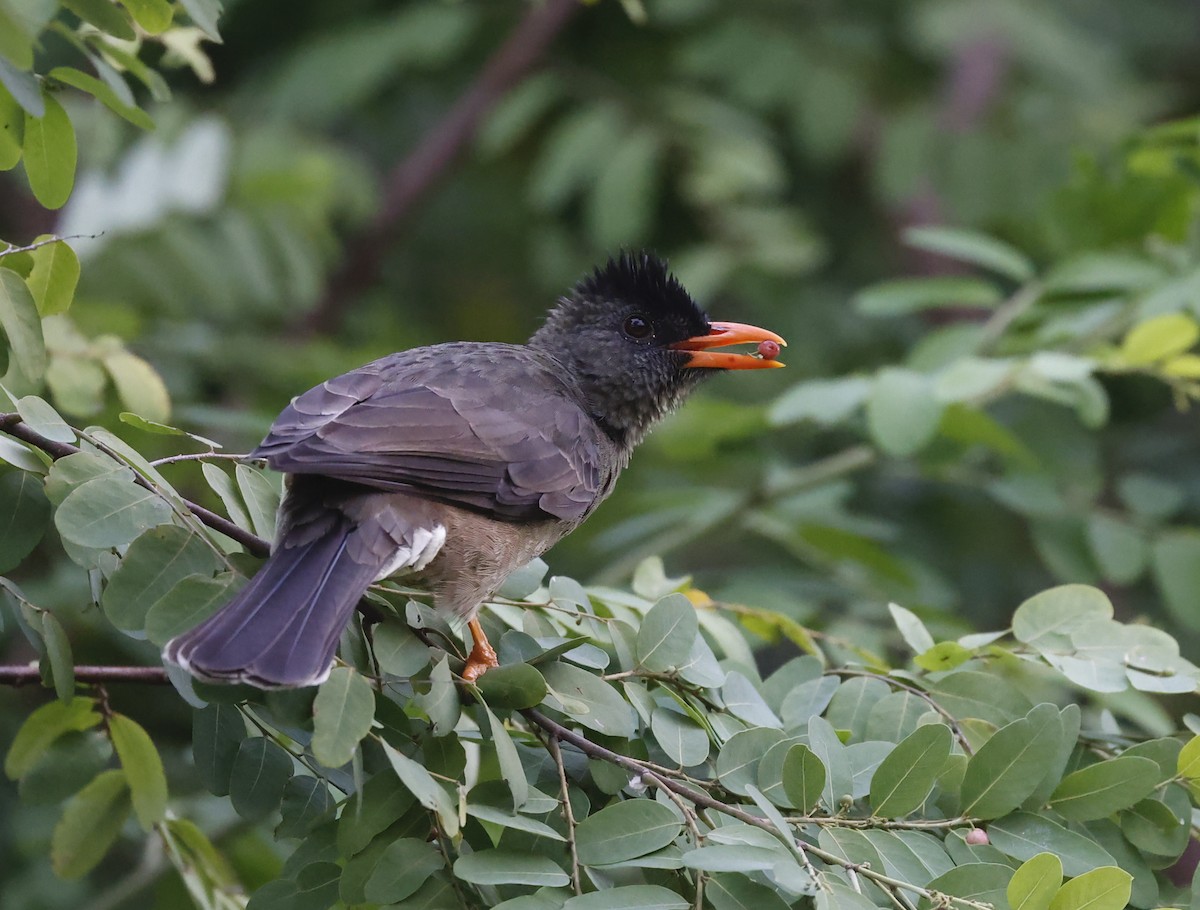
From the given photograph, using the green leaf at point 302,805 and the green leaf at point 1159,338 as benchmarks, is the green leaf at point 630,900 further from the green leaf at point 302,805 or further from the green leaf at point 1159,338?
the green leaf at point 1159,338

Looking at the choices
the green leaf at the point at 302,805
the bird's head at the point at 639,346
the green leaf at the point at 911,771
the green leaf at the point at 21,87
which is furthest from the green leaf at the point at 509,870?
the bird's head at the point at 639,346

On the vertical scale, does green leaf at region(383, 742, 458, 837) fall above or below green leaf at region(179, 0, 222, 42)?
below

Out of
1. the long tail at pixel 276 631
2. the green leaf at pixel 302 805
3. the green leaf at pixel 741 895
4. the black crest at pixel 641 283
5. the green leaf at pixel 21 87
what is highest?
the green leaf at pixel 21 87

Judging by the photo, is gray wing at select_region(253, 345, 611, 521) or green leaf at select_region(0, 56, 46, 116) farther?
gray wing at select_region(253, 345, 611, 521)

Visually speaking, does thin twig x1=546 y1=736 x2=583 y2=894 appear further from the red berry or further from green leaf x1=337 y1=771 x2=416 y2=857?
the red berry

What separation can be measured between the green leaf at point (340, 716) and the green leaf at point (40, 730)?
765mm

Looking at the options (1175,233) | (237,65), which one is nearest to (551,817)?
(1175,233)

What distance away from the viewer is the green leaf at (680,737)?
232cm

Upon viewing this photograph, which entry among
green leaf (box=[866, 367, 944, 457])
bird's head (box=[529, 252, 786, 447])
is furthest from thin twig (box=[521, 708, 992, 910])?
green leaf (box=[866, 367, 944, 457])

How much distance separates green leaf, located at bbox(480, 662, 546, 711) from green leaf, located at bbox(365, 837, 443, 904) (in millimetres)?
275

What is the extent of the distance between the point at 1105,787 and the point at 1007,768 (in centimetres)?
24

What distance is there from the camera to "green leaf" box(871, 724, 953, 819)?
7.21 feet

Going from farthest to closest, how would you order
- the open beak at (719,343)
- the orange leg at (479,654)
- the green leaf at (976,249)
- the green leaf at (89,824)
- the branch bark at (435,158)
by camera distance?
1. the branch bark at (435,158)
2. the green leaf at (976,249)
3. the open beak at (719,343)
4. the green leaf at (89,824)
5. the orange leg at (479,654)

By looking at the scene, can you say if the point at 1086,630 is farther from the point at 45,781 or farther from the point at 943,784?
the point at 45,781
